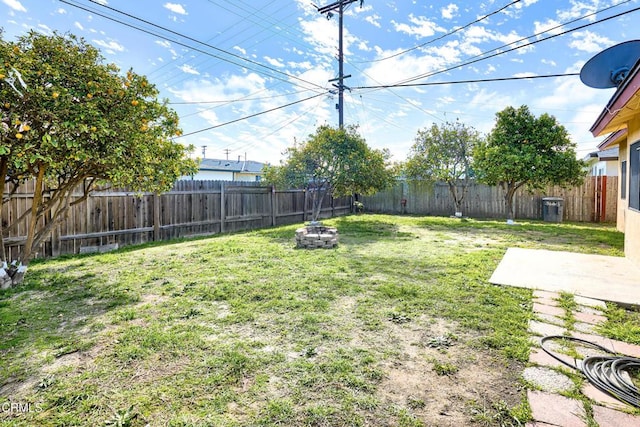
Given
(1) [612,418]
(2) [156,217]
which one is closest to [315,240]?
(2) [156,217]

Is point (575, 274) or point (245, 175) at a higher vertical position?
point (245, 175)

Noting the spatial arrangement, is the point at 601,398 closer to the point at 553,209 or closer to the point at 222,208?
the point at 222,208

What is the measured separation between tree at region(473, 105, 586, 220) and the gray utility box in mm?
1236

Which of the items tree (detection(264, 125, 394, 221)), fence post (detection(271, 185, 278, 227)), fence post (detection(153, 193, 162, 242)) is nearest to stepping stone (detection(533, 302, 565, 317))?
tree (detection(264, 125, 394, 221))

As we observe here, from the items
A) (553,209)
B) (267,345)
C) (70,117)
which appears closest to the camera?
(267,345)

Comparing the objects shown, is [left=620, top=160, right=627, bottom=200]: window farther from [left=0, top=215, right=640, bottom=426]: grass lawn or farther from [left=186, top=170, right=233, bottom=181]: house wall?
[left=186, top=170, right=233, bottom=181]: house wall

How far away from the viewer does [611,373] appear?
2.01 meters

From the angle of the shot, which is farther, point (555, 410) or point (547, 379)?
point (547, 379)

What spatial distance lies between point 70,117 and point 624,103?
6.36 m

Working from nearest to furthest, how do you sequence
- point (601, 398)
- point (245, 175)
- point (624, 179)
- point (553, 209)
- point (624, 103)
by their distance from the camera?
point (601, 398) < point (624, 103) < point (624, 179) < point (553, 209) < point (245, 175)

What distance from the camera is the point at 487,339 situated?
2.53m

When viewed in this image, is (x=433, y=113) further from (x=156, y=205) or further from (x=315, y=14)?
(x=156, y=205)

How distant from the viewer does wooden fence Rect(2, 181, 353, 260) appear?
575 cm

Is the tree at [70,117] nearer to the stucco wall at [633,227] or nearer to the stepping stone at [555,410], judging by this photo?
the stepping stone at [555,410]
